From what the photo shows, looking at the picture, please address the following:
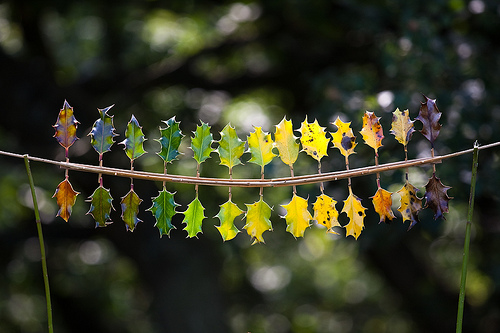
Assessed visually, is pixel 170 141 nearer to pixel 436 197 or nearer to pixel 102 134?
pixel 102 134

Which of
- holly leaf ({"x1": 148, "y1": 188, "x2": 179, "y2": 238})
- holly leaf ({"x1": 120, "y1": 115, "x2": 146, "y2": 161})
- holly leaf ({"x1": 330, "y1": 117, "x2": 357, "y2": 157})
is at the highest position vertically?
holly leaf ({"x1": 120, "y1": 115, "x2": 146, "y2": 161})

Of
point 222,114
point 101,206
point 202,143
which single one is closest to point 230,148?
point 202,143

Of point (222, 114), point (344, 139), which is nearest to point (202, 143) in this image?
point (344, 139)

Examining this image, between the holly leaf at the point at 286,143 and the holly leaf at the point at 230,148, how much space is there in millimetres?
33

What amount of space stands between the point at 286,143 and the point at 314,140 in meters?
0.03

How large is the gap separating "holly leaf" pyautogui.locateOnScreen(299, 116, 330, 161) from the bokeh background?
2.01ft

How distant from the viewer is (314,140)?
44 centimetres

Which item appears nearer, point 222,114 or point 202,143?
point 202,143

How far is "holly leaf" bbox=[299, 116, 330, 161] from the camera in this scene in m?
0.44

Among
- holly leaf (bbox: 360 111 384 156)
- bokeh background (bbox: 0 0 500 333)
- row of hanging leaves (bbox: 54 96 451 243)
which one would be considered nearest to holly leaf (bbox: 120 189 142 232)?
row of hanging leaves (bbox: 54 96 451 243)

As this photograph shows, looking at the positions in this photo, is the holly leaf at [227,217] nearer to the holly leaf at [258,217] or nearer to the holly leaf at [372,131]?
the holly leaf at [258,217]

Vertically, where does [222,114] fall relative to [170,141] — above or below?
above

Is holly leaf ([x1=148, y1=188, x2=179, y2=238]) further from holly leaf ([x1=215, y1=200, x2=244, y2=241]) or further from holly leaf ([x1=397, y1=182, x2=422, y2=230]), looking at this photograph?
holly leaf ([x1=397, y1=182, x2=422, y2=230])

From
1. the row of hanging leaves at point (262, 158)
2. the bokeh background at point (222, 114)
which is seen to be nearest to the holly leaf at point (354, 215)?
the row of hanging leaves at point (262, 158)
